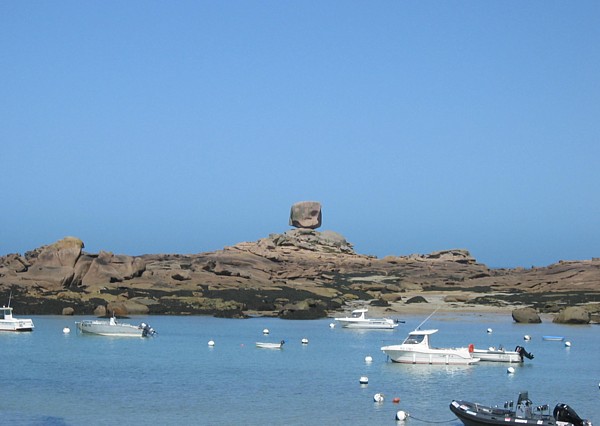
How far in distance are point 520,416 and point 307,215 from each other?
127352mm

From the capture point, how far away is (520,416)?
88.6 feet

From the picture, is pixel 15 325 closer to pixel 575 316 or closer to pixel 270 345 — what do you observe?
pixel 270 345

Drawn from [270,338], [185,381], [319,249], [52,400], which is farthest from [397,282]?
[52,400]

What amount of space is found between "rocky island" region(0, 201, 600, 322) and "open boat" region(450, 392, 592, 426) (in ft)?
147

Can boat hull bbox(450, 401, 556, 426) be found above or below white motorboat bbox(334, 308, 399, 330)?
below

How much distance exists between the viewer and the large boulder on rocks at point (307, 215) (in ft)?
504

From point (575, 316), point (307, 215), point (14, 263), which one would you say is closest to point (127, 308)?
point (14, 263)

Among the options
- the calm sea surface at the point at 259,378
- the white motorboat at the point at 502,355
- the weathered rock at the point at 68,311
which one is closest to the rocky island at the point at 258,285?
the weathered rock at the point at 68,311

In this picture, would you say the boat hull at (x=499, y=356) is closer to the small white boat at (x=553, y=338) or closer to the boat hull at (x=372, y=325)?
the small white boat at (x=553, y=338)

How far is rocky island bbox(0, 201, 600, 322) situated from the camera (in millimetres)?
78875

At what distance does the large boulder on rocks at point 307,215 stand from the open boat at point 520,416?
12523 cm

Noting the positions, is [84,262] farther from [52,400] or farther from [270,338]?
[52,400]

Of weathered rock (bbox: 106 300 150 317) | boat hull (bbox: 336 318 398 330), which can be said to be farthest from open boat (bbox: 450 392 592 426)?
weathered rock (bbox: 106 300 150 317)

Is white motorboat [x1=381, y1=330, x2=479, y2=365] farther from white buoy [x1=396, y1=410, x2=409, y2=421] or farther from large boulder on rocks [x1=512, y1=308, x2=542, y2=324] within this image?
large boulder on rocks [x1=512, y1=308, x2=542, y2=324]
